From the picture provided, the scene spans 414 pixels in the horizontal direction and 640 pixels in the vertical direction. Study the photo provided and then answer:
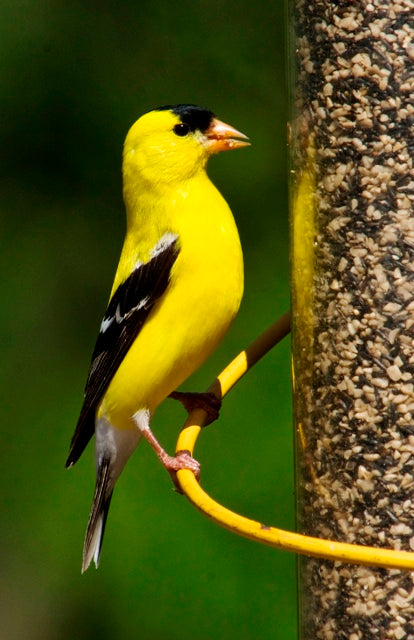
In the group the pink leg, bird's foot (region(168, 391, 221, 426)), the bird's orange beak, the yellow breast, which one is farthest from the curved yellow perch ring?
the bird's orange beak

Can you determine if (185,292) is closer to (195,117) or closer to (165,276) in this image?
(165,276)

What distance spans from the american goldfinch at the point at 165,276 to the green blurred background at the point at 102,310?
110 centimetres

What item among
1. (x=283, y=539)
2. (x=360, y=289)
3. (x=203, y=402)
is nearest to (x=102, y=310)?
(x=203, y=402)

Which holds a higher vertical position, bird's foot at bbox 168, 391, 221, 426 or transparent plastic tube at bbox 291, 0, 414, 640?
transparent plastic tube at bbox 291, 0, 414, 640

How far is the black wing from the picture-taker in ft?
11.1

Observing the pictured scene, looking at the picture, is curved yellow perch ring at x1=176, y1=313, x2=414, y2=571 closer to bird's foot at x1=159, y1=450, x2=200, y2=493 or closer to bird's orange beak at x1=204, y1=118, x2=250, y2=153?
bird's foot at x1=159, y1=450, x2=200, y2=493

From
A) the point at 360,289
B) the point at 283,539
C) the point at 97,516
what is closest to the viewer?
the point at 283,539

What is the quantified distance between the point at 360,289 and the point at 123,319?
1001mm

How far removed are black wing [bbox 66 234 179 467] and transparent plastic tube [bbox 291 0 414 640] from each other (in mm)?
671

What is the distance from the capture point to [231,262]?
130 inches

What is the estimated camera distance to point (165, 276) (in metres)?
3.37

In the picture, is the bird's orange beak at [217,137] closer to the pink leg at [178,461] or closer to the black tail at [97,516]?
the pink leg at [178,461]

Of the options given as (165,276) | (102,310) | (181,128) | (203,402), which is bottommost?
(102,310)

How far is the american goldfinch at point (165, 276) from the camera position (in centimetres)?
333
